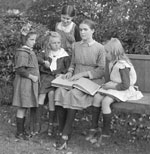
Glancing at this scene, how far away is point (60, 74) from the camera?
5.02 metres

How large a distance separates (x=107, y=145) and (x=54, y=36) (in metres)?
1.54

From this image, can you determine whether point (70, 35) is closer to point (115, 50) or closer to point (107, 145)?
point (115, 50)

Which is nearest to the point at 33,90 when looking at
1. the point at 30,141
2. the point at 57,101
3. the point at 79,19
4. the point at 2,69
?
the point at 57,101

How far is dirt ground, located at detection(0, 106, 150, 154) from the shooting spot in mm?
4648

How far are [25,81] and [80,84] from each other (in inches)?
27.2

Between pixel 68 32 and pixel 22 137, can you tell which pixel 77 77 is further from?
pixel 22 137

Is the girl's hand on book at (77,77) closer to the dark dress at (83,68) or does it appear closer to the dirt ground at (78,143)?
the dark dress at (83,68)

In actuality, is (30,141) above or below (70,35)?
below

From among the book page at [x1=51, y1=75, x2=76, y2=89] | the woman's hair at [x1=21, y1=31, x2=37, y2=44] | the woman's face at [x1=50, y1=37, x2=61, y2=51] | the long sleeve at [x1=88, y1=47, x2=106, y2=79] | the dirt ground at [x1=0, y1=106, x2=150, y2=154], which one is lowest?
the dirt ground at [x1=0, y1=106, x2=150, y2=154]

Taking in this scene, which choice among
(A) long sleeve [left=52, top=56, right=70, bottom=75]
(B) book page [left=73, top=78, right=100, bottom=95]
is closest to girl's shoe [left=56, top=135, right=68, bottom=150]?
(B) book page [left=73, top=78, right=100, bottom=95]

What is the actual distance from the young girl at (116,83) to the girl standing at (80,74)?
0.71 feet

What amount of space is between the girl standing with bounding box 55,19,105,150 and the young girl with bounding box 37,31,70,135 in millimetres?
121

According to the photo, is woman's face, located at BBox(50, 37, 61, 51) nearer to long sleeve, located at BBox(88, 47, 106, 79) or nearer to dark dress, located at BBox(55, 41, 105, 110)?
dark dress, located at BBox(55, 41, 105, 110)

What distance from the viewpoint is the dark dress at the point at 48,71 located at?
490 cm
